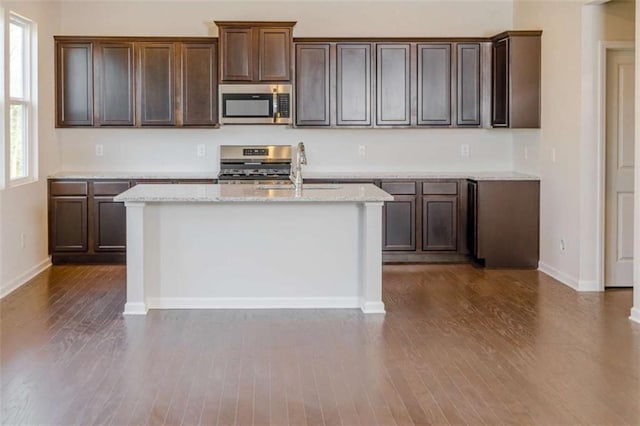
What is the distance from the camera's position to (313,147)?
27.3 feet

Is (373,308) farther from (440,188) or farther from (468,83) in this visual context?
(468,83)

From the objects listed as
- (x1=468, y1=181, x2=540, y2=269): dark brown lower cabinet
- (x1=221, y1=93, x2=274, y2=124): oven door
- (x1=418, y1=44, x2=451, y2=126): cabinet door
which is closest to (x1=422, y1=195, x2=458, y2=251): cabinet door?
(x1=468, y1=181, x2=540, y2=269): dark brown lower cabinet

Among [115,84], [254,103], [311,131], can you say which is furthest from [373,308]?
[115,84]

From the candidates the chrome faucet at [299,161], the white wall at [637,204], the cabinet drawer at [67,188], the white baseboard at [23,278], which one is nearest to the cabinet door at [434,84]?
the chrome faucet at [299,161]

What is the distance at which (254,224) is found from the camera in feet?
19.0

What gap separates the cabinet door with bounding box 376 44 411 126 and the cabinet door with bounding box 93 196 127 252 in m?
2.71

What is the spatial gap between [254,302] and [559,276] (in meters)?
2.83

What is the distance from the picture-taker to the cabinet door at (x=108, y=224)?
7.68 meters

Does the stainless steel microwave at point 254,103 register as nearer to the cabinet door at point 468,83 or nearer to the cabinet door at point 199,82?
the cabinet door at point 199,82

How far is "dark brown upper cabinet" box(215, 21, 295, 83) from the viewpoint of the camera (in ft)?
25.3

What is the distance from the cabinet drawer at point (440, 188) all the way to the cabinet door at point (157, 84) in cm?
257

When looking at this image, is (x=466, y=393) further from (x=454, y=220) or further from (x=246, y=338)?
(x=454, y=220)

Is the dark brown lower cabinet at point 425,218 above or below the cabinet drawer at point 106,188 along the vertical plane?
below

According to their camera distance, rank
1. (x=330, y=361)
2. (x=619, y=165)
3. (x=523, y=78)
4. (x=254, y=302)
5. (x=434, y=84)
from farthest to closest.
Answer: (x=434, y=84)
(x=523, y=78)
(x=619, y=165)
(x=254, y=302)
(x=330, y=361)
